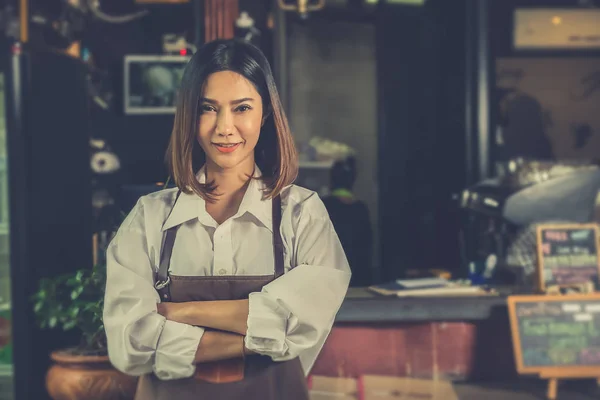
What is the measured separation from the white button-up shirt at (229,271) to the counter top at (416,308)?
1637 millimetres

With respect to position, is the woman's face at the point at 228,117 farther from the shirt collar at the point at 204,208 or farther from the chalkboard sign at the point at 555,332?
the chalkboard sign at the point at 555,332

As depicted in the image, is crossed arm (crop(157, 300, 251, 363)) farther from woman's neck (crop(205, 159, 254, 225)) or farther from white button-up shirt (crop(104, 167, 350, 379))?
woman's neck (crop(205, 159, 254, 225))

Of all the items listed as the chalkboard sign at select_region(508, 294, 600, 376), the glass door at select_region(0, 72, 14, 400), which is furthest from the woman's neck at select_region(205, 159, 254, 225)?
the glass door at select_region(0, 72, 14, 400)

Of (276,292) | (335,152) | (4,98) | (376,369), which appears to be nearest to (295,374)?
(276,292)

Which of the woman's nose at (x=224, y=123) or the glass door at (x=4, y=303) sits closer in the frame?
the woman's nose at (x=224, y=123)

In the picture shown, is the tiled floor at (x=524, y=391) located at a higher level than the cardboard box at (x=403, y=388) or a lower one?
lower

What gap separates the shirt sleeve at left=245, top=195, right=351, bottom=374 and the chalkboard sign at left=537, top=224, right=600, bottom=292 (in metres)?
1.98

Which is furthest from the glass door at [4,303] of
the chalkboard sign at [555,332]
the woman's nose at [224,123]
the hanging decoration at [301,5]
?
the woman's nose at [224,123]

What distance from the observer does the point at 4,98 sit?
3705 mm

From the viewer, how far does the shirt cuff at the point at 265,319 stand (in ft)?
4.87

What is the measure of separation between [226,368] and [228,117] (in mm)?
481

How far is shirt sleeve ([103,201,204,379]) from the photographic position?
4.92 feet

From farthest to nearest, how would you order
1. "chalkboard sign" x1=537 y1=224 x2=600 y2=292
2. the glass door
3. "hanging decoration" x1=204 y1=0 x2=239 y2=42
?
"hanging decoration" x1=204 y1=0 x2=239 y2=42
the glass door
"chalkboard sign" x1=537 y1=224 x2=600 y2=292

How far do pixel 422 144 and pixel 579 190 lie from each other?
90.0 inches
